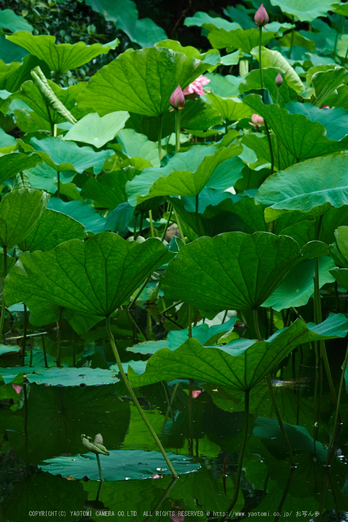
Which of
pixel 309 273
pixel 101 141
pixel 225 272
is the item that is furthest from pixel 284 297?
pixel 101 141

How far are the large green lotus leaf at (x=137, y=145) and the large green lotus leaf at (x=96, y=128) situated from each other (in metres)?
0.04

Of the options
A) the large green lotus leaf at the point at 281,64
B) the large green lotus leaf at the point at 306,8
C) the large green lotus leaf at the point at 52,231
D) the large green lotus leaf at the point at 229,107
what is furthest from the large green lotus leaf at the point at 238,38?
the large green lotus leaf at the point at 52,231

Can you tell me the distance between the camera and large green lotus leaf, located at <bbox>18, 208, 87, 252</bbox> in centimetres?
121

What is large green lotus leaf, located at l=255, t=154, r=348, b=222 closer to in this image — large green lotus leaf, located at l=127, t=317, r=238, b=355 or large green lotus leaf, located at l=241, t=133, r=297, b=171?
large green lotus leaf, located at l=127, t=317, r=238, b=355

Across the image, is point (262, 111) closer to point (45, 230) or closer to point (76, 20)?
point (45, 230)

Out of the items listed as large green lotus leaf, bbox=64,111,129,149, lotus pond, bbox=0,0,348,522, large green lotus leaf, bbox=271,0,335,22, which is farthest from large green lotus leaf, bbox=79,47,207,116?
large green lotus leaf, bbox=271,0,335,22

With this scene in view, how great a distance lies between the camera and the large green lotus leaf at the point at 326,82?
56.6 inches

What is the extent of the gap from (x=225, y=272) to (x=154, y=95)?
90cm

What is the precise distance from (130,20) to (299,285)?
3804 mm

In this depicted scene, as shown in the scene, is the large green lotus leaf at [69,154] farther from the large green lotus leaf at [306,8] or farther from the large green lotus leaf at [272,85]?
the large green lotus leaf at [306,8]

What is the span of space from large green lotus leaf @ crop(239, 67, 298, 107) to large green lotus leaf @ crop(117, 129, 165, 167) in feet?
1.64

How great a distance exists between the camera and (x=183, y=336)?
101 centimetres

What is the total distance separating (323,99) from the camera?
153 cm

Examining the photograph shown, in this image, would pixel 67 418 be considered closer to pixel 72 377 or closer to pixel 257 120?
pixel 72 377
